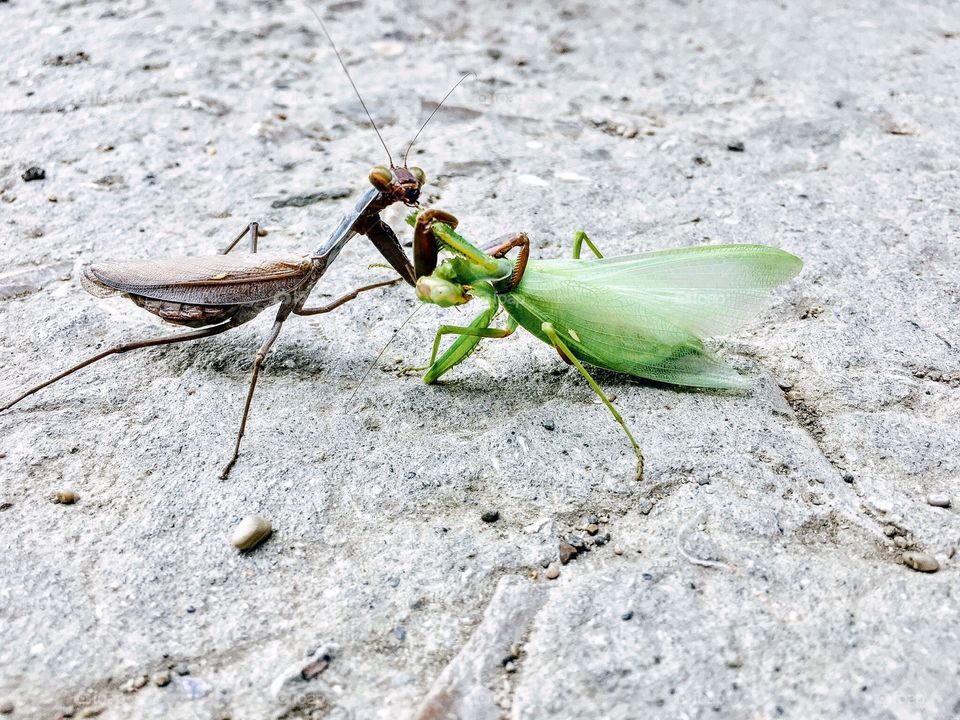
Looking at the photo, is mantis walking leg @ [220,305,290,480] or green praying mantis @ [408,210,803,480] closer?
mantis walking leg @ [220,305,290,480]

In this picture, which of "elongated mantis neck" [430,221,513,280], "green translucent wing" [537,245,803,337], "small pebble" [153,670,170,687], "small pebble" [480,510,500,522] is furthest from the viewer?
"green translucent wing" [537,245,803,337]

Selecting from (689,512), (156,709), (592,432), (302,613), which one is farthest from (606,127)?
(156,709)

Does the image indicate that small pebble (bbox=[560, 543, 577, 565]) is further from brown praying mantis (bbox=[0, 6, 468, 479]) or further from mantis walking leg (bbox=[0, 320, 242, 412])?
mantis walking leg (bbox=[0, 320, 242, 412])

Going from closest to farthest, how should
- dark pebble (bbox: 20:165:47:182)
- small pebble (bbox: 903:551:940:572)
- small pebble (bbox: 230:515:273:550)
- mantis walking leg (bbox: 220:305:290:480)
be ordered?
small pebble (bbox: 903:551:940:572), small pebble (bbox: 230:515:273:550), mantis walking leg (bbox: 220:305:290:480), dark pebble (bbox: 20:165:47:182)

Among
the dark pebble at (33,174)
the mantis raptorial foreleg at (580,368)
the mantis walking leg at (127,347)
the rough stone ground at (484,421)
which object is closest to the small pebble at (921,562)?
the rough stone ground at (484,421)

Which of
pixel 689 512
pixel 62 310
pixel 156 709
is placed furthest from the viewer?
pixel 62 310

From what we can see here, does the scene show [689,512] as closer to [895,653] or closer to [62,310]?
[895,653]

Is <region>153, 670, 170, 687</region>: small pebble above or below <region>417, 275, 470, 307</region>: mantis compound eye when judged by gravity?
below

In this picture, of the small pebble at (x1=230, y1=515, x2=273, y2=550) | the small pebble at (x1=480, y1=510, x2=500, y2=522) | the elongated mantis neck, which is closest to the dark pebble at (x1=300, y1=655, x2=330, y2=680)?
the small pebble at (x1=230, y1=515, x2=273, y2=550)
